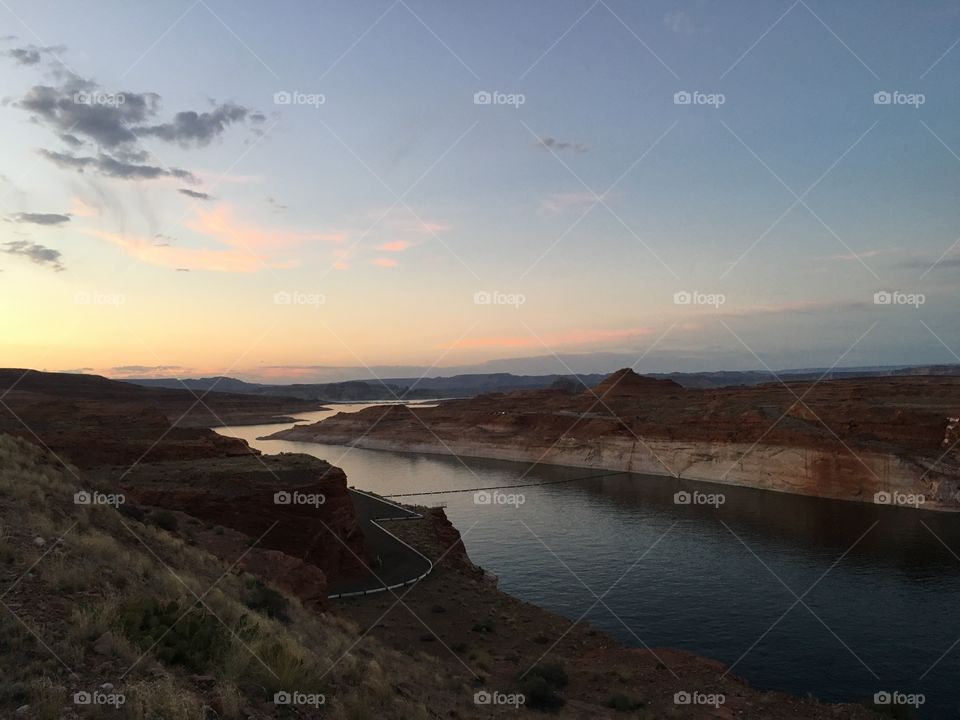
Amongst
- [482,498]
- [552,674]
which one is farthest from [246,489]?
[482,498]

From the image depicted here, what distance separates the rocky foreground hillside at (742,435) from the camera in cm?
5147

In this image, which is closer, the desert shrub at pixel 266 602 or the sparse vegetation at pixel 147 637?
the sparse vegetation at pixel 147 637

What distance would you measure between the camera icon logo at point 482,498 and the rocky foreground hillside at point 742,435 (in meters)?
19.9

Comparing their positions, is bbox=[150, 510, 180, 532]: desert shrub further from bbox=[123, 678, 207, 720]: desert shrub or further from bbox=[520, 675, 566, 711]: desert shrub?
bbox=[123, 678, 207, 720]: desert shrub

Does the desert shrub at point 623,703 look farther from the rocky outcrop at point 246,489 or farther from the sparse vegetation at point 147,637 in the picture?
the rocky outcrop at point 246,489

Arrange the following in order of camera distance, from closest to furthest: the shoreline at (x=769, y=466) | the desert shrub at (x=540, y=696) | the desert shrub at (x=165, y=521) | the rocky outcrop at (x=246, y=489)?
the desert shrub at (x=540, y=696) < the desert shrub at (x=165, y=521) < the rocky outcrop at (x=246, y=489) < the shoreline at (x=769, y=466)

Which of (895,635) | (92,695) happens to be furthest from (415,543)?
(92,695)

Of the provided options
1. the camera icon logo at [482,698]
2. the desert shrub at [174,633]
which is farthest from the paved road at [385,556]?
the desert shrub at [174,633]

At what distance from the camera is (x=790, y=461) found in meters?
56.6

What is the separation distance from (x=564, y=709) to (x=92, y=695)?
1149cm

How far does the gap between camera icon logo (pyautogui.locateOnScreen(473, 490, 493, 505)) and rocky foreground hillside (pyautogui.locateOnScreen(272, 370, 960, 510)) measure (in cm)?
1989

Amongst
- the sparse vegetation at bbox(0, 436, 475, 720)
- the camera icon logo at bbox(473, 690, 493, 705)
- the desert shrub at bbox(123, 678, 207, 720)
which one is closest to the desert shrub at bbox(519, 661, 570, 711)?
the camera icon logo at bbox(473, 690, 493, 705)

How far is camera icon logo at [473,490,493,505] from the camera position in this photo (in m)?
53.1

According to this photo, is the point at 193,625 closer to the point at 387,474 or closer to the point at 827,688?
the point at 827,688
